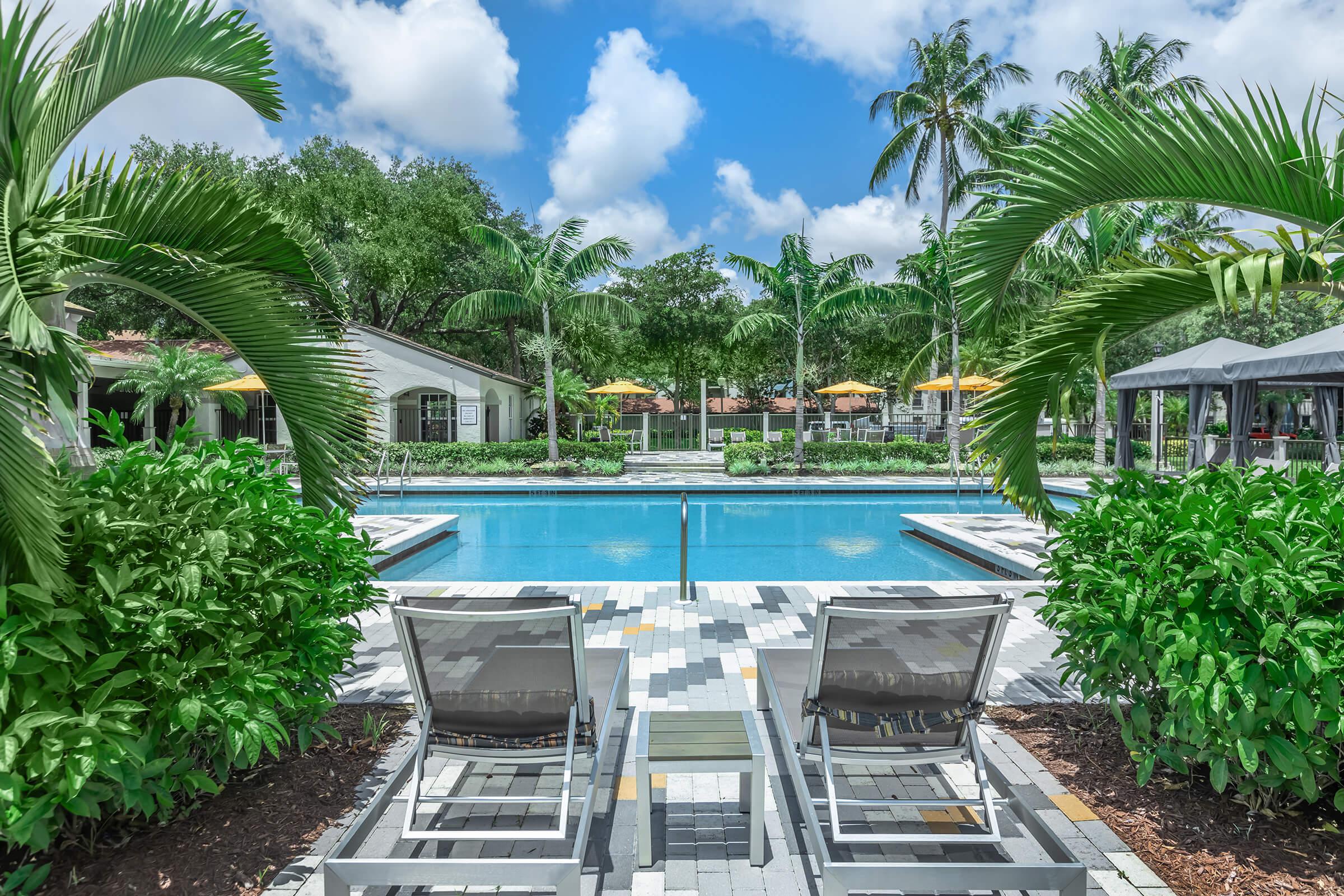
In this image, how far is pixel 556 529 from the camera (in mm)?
12719

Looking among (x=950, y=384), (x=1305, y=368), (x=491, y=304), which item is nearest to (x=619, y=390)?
(x=491, y=304)

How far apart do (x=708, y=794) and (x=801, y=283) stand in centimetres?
1618

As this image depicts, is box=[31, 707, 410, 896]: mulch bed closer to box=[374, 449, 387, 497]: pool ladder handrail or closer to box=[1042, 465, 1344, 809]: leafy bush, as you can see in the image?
box=[1042, 465, 1344, 809]: leafy bush

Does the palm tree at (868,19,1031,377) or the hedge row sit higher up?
the palm tree at (868,19,1031,377)

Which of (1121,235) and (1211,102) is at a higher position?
(1121,235)

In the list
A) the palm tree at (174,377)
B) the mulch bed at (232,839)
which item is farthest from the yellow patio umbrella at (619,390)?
the mulch bed at (232,839)

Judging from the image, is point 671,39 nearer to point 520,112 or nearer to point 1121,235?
point 520,112

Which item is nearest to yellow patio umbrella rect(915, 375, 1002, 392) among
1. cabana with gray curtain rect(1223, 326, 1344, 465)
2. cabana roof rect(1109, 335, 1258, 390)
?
cabana roof rect(1109, 335, 1258, 390)

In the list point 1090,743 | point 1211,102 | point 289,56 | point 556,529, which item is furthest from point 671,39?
point 1090,743

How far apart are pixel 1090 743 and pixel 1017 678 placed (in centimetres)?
102

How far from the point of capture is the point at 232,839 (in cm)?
272

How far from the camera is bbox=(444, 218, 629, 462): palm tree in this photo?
58.7 feet

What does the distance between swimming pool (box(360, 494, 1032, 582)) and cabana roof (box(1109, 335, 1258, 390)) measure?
4.18 metres

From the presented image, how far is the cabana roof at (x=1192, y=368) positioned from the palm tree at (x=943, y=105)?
23.2 feet
